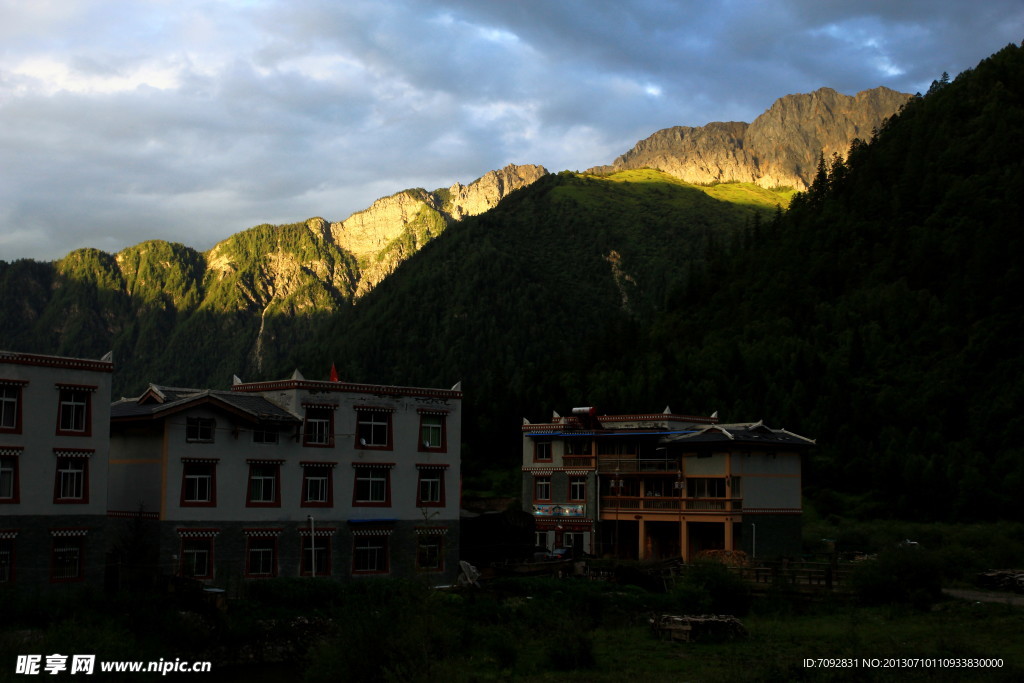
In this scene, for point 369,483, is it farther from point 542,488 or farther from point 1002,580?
point 1002,580

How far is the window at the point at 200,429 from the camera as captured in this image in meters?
51.1

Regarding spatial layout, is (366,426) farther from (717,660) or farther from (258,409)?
(717,660)

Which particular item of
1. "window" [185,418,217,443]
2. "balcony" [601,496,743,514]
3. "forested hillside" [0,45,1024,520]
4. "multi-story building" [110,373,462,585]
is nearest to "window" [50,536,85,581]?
"multi-story building" [110,373,462,585]

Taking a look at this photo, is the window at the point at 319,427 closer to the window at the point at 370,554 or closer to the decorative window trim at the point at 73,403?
the window at the point at 370,554

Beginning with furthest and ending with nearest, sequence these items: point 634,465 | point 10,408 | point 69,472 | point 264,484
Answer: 1. point 634,465
2. point 264,484
3. point 69,472
4. point 10,408

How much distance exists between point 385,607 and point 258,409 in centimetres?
2036

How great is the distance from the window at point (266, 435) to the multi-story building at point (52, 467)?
25.5 ft

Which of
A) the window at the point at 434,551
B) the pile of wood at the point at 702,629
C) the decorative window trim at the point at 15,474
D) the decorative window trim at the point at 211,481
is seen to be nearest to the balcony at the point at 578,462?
the window at the point at 434,551

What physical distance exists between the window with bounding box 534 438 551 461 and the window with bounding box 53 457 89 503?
39190 millimetres

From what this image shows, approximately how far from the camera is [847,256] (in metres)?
154

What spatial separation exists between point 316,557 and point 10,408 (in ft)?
55.1

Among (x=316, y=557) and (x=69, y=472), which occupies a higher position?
(x=69, y=472)

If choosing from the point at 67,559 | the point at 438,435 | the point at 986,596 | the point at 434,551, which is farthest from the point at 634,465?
the point at 67,559

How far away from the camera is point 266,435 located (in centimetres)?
5400
